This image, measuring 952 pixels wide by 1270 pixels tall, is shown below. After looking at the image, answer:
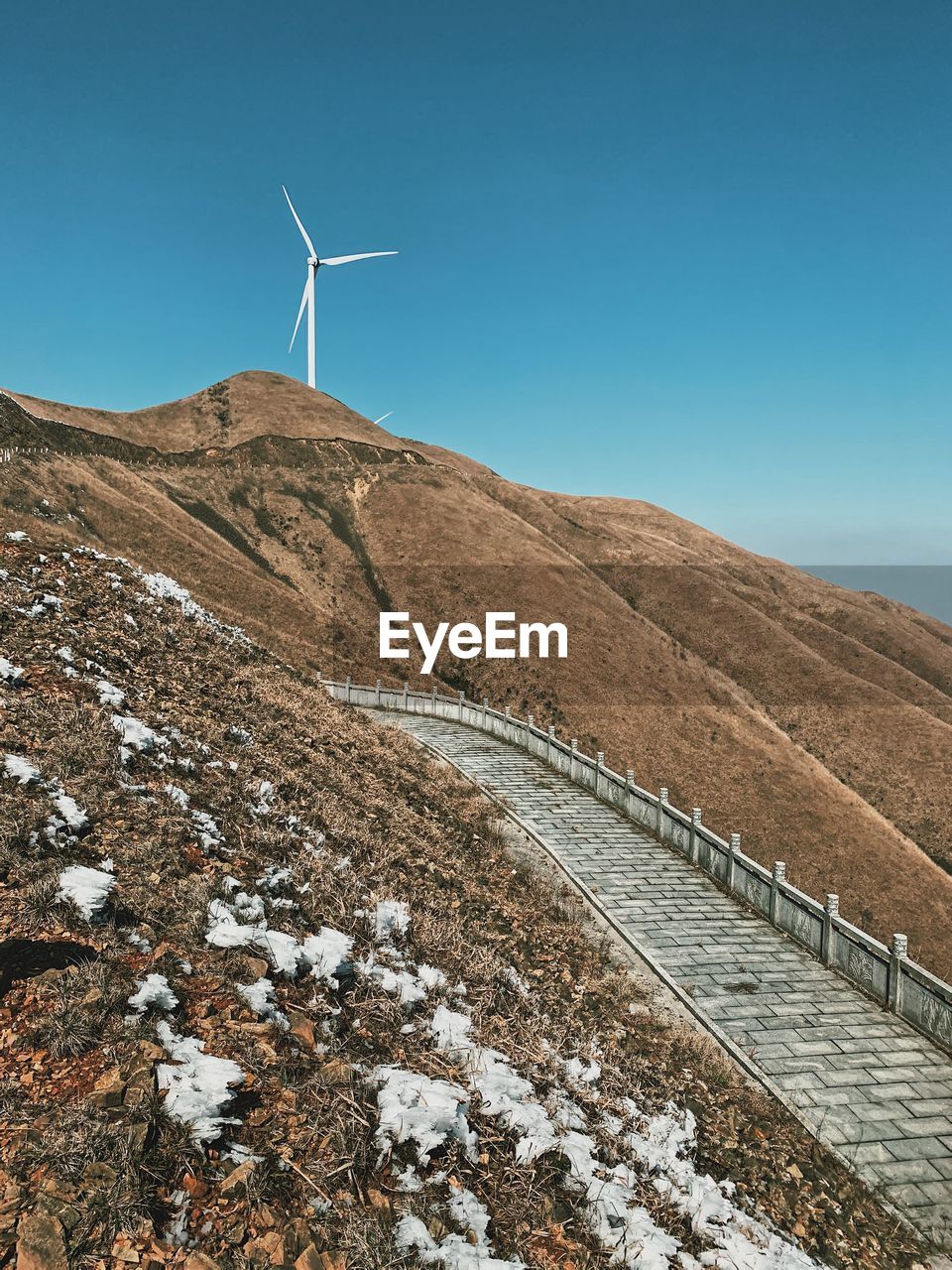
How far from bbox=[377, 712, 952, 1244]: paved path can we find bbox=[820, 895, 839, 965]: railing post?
0.27 m

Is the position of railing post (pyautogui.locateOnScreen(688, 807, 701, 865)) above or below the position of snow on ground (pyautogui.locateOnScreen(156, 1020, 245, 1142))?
below

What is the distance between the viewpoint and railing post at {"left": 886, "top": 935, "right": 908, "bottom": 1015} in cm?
1527

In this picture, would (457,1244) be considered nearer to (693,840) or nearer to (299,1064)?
(299,1064)

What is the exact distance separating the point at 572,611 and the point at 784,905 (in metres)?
53.9

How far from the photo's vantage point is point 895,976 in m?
15.4

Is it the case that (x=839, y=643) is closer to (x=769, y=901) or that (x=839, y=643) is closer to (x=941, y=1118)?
(x=769, y=901)

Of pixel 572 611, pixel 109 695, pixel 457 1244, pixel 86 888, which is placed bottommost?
pixel 457 1244

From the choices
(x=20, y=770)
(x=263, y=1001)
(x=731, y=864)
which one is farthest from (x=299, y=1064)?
(x=731, y=864)

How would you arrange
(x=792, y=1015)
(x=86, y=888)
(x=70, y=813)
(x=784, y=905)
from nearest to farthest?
(x=86, y=888), (x=70, y=813), (x=792, y=1015), (x=784, y=905)

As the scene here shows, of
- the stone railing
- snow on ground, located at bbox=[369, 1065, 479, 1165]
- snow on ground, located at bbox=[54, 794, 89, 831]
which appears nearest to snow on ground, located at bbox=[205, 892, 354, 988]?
snow on ground, located at bbox=[369, 1065, 479, 1165]

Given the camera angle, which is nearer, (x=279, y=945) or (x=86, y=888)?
(x=86, y=888)

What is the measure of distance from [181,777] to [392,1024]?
19.4 ft

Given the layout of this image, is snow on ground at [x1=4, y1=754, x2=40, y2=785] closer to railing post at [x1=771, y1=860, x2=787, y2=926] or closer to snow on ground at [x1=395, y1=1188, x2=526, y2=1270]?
snow on ground at [x1=395, y1=1188, x2=526, y2=1270]

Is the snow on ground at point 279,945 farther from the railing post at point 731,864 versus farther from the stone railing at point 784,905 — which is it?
the railing post at point 731,864
